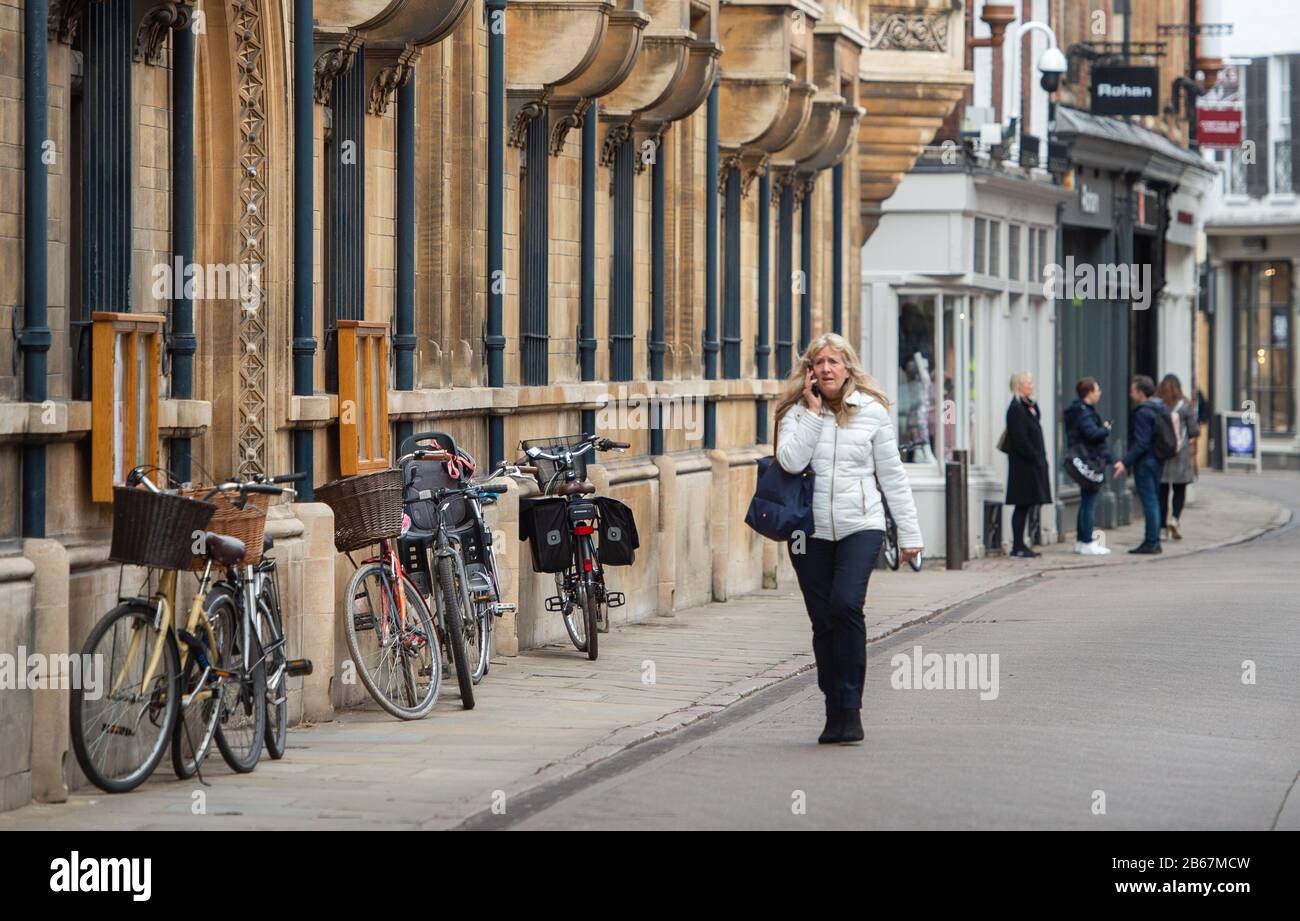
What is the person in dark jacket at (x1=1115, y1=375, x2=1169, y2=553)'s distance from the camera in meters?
27.3

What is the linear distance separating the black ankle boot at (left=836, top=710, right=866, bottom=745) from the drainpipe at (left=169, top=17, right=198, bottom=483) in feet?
10.0

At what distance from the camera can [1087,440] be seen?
27.0m

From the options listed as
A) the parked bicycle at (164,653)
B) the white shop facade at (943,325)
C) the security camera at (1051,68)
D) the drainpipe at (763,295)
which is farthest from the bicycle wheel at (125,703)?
the security camera at (1051,68)

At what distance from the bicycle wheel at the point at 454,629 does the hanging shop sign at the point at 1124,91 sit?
21020 millimetres

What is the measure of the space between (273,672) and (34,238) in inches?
83.4

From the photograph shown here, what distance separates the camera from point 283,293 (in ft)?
40.5

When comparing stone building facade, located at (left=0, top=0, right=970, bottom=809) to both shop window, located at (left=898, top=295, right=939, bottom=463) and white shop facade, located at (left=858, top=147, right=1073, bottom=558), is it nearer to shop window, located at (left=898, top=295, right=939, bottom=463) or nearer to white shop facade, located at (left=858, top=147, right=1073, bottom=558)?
white shop facade, located at (left=858, top=147, right=1073, bottom=558)

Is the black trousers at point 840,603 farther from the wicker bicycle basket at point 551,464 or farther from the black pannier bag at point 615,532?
the black pannier bag at point 615,532

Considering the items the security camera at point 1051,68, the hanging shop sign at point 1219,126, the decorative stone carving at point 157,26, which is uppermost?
the hanging shop sign at point 1219,126

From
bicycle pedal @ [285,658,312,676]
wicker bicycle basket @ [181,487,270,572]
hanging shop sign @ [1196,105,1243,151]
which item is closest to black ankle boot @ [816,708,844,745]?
bicycle pedal @ [285,658,312,676]

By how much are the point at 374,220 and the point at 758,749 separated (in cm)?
434

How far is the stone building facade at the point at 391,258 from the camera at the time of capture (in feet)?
33.3

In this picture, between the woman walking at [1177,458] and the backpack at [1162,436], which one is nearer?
the backpack at [1162,436]

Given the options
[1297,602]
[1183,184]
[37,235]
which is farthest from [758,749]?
[1183,184]
